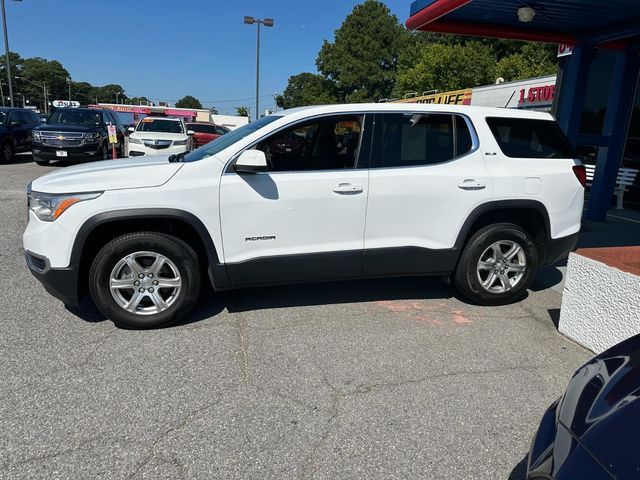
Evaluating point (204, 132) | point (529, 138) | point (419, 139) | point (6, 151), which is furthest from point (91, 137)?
point (529, 138)

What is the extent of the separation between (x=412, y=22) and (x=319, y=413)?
629 cm

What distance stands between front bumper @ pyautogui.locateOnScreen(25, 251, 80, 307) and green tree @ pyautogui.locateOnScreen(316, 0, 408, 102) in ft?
173

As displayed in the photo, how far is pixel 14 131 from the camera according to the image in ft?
49.0

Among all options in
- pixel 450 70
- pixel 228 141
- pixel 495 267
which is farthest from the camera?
pixel 450 70

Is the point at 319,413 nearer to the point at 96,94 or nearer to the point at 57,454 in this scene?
the point at 57,454

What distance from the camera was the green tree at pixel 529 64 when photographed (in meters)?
27.6

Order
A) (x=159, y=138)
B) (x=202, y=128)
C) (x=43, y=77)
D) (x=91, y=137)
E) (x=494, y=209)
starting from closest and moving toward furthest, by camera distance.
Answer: (x=494, y=209), (x=159, y=138), (x=91, y=137), (x=202, y=128), (x=43, y=77)

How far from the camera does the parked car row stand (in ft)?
43.9

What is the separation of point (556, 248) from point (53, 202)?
14.5ft

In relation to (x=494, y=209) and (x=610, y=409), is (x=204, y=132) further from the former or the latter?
(x=610, y=409)

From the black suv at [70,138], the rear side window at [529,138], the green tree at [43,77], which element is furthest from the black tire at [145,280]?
the green tree at [43,77]

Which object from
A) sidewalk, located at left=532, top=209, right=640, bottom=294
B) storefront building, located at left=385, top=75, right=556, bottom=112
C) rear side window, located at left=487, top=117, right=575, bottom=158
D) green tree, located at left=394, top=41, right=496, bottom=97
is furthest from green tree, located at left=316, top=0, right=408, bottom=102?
rear side window, located at left=487, top=117, right=575, bottom=158

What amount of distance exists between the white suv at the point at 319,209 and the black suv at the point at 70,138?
11.3 meters

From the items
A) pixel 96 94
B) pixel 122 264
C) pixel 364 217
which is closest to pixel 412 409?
pixel 364 217
